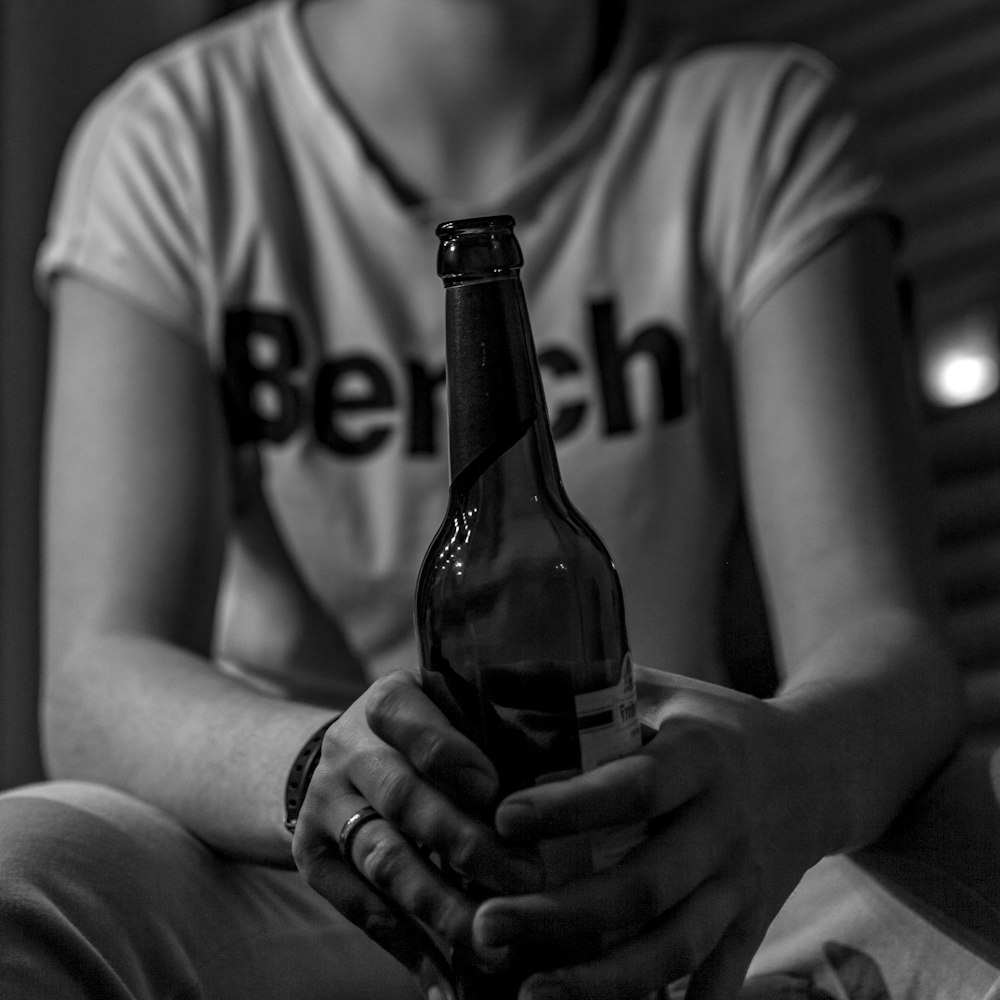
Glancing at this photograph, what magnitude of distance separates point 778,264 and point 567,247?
0.65 ft

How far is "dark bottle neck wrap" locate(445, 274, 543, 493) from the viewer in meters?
0.57

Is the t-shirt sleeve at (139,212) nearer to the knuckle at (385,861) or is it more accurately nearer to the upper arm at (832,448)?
the upper arm at (832,448)

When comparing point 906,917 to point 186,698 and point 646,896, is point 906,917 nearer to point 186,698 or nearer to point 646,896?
point 646,896

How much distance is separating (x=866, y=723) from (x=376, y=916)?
294mm

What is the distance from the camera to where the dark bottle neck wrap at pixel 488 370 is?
0.57 meters

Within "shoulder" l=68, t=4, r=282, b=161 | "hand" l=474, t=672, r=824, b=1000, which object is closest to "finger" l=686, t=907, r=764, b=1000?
"hand" l=474, t=672, r=824, b=1000

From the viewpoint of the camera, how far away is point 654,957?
0.54m

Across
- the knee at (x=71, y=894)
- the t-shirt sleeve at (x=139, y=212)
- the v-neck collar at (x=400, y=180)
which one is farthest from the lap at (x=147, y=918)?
the v-neck collar at (x=400, y=180)

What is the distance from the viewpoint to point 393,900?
0.57 metres

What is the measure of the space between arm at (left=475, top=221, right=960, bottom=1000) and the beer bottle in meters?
0.02

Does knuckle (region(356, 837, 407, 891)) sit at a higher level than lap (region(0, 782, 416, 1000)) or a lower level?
higher

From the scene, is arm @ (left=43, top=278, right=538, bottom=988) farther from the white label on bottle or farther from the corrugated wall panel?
the corrugated wall panel

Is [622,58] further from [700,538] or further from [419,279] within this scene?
[700,538]

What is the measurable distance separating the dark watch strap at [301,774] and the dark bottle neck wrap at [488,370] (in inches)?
7.3
